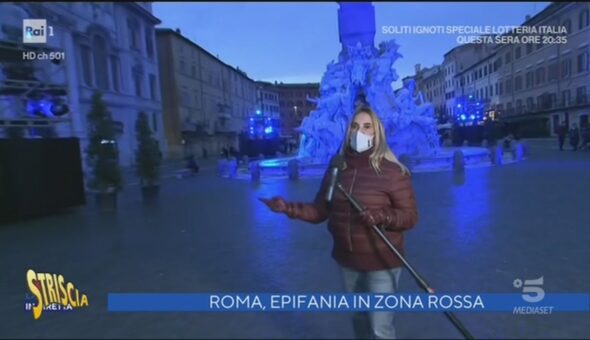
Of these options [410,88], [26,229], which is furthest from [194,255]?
[410,88]

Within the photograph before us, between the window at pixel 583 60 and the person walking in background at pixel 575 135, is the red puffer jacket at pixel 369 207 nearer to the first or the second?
the window at pixel 583 60

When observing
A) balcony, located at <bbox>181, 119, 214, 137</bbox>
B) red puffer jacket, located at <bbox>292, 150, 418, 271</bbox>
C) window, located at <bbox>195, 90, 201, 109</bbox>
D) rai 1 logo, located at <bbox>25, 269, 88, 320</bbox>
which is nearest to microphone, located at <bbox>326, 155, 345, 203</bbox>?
red puffer jacket, located at <bbox>292, 150, 418, 271</bbox>

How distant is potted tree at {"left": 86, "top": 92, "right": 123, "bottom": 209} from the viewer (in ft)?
29.2

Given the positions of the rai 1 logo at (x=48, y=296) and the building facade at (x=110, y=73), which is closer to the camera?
the rai 1 logo at (x=48, y=296)

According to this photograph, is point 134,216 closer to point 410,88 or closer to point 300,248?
point 300,248

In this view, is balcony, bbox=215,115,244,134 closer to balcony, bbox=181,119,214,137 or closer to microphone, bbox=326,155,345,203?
balcony, bbox=181,119,214,137

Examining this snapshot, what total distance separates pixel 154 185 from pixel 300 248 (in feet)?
25.3

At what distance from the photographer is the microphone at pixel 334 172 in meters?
2.15

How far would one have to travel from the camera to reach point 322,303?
283cm

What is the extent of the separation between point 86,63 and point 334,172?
295 inches

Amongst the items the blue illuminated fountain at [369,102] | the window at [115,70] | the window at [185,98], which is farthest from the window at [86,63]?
the window at [185,98]

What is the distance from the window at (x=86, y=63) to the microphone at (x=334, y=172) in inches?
258

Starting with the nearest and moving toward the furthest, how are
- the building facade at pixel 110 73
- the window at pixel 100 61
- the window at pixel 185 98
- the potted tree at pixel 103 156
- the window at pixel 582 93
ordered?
the building facade at pixel 110 73 < the window at pixel 100 61 < the potted tree at pixel 103 156 < the window at pixel 582 93 < the window at pixel 185 98

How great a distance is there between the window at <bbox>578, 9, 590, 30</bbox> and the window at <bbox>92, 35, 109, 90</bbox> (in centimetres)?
832
